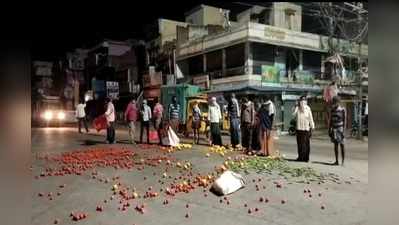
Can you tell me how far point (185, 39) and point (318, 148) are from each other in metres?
1.68

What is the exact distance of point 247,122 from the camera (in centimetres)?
383

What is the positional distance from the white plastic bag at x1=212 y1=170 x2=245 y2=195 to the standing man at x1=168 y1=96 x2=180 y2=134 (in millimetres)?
707

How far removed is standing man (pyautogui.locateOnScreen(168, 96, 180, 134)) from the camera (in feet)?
12.4

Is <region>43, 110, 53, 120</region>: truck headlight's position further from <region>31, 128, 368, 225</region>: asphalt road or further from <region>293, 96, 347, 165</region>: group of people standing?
<region>293, 96, 347, 165</region>: group of people standing

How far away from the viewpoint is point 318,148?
357cm

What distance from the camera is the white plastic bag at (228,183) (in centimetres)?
334

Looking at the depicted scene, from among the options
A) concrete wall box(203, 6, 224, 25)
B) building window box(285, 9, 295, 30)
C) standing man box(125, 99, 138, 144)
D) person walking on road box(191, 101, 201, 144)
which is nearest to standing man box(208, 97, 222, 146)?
person walking on road box(191, 101, 201, 144)

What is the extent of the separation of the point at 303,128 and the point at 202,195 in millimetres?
1149

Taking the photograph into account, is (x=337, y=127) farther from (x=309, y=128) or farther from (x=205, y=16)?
(x=205, y=16)

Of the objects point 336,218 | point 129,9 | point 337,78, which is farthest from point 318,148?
point 129,9

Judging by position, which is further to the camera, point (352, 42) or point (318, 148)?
point (352, 42)

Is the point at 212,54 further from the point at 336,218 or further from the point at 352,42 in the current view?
the point at 336,218

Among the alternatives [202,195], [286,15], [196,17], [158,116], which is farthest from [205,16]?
[202,195]

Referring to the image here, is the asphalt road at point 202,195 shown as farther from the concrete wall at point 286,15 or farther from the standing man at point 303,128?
the concrete wall at point 286,15
